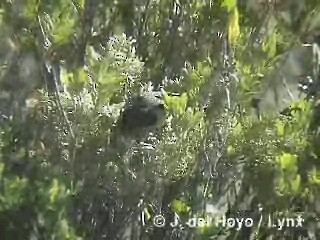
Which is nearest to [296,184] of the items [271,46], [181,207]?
[181,207]

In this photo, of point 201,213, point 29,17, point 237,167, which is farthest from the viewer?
point 237,167

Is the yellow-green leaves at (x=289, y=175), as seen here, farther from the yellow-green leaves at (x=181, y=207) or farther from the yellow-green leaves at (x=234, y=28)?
the yellow-green leaves at (x=234, y=28)

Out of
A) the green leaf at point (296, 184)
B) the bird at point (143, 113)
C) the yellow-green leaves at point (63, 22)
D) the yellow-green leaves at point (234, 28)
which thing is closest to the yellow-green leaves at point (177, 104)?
the bird at point (143, 113)

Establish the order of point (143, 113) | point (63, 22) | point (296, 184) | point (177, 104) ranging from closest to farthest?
point (177, 104), point (63, 22), point (143, 113), point (296, 184)

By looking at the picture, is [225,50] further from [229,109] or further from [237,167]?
[237,167]

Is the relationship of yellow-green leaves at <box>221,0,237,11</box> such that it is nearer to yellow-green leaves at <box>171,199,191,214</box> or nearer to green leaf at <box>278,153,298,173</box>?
green leaf at <box>278,153,298,173</box>

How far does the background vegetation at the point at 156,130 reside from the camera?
2834mm

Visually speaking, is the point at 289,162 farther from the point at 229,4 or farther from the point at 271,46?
the point at 229,4

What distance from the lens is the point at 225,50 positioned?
9.34 feet

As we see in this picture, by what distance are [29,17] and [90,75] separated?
0.33 metres

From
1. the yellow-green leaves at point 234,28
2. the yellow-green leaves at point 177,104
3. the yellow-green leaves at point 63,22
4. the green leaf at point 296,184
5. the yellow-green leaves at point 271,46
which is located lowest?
the green leaf at point 296,184

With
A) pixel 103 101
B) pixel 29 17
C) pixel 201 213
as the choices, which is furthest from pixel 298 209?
pixel 29 17

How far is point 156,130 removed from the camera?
2926 millimetres

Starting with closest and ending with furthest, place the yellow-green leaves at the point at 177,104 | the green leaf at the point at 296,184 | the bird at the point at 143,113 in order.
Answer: the yellow-green leaves at the point at 177,104 < the bird at the point at 143,113 < the green leaf at the point at 296,184
